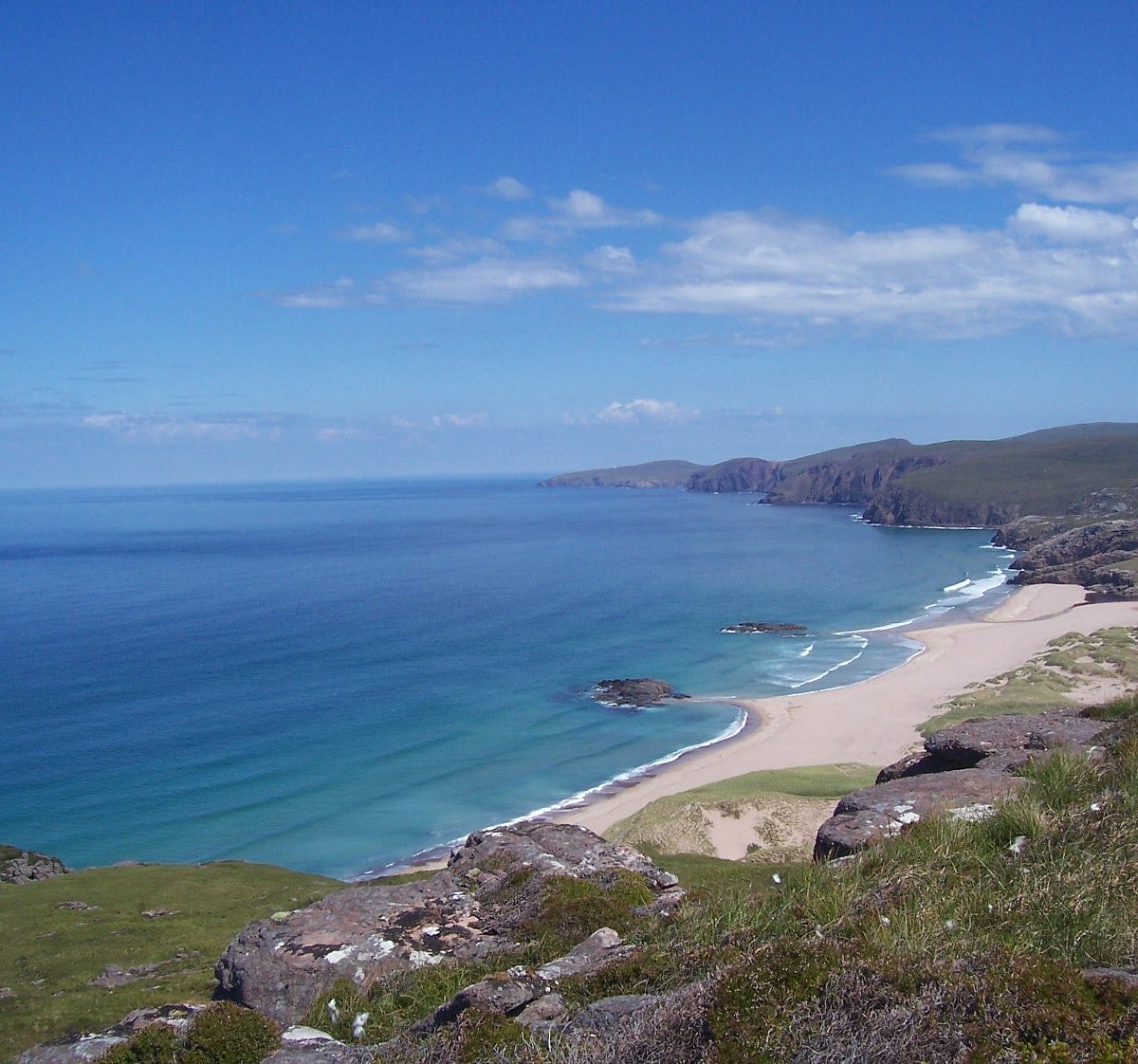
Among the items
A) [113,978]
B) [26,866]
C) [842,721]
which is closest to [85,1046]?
[113,978]

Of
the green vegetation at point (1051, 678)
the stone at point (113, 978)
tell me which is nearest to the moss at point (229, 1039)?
the stone at point (113, 978)

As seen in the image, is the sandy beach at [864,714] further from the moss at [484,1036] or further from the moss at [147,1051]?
the moss at [484,1036]

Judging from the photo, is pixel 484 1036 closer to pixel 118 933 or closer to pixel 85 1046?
pixel 85 1046

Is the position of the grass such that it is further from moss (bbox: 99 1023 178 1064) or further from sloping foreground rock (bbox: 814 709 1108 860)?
sloping foreground rock (bbox: 814 709 1108 860)

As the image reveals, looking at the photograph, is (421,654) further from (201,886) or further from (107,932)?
(107,932)

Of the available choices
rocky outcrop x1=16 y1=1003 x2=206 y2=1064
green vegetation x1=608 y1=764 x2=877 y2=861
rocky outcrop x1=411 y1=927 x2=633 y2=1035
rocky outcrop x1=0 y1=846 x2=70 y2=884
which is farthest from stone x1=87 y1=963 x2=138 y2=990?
green vegetation x1=608 y1=764 x2=877 y2=861

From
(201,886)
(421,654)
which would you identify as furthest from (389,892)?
(421,654)

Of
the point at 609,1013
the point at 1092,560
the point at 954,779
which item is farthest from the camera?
the point at 1092,560
